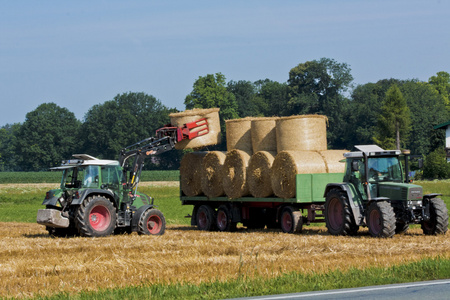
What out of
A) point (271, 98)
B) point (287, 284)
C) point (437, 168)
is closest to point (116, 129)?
point (271, 98)

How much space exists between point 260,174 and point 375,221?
4.03m

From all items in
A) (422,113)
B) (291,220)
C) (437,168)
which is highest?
(422,113)

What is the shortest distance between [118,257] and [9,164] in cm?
12922

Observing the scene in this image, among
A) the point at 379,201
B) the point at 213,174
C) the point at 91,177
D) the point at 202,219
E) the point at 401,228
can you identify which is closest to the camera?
the point at 379,201

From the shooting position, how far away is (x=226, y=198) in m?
21.8

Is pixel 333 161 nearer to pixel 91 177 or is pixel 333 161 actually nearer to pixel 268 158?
pixel 268 158

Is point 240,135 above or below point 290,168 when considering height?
above

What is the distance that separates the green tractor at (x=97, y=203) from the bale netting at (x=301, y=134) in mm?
3956

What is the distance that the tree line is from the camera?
96188 mm

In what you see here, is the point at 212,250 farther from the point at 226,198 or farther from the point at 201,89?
the point at 201,89

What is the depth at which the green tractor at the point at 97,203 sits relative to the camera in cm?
1852

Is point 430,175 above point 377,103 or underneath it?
underneath

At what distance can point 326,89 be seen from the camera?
99938 millimetres

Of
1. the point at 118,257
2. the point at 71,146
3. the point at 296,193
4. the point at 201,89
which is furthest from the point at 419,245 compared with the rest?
the point at 71,146
